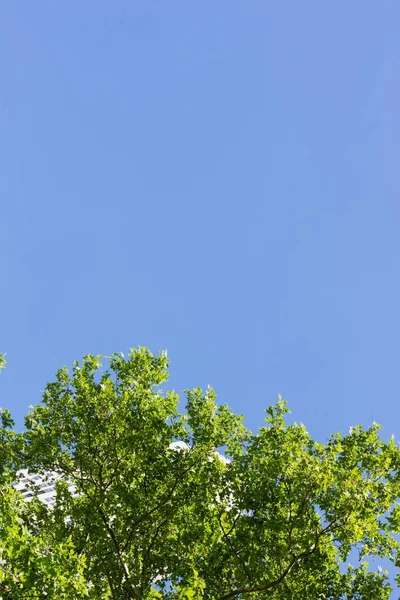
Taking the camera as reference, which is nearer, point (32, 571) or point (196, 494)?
point (32, 571)

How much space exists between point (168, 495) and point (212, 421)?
2.93 metres

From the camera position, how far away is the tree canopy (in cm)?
1630

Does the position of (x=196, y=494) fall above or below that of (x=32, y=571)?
above

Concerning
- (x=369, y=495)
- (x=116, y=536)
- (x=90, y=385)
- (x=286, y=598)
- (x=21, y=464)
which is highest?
(x=90, y=385)

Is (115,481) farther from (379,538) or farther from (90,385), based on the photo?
(379,538)

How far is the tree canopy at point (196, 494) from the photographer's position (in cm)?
1630

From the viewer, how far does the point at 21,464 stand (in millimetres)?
18766

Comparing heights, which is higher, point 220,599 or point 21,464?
point 21,464

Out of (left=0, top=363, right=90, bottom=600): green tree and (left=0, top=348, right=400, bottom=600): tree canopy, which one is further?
(left=0, top=348, right=400, bottom=600): tree canopy

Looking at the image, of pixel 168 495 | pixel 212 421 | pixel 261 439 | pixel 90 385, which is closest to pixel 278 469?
pixel 261 439

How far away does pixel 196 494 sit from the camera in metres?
17.7

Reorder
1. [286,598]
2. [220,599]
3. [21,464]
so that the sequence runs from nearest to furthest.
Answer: [220,599] → [286,598] → [21,464]

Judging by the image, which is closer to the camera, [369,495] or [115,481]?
[369,495]

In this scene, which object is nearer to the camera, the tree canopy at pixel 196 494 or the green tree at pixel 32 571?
the green tree at pixel 32 571
